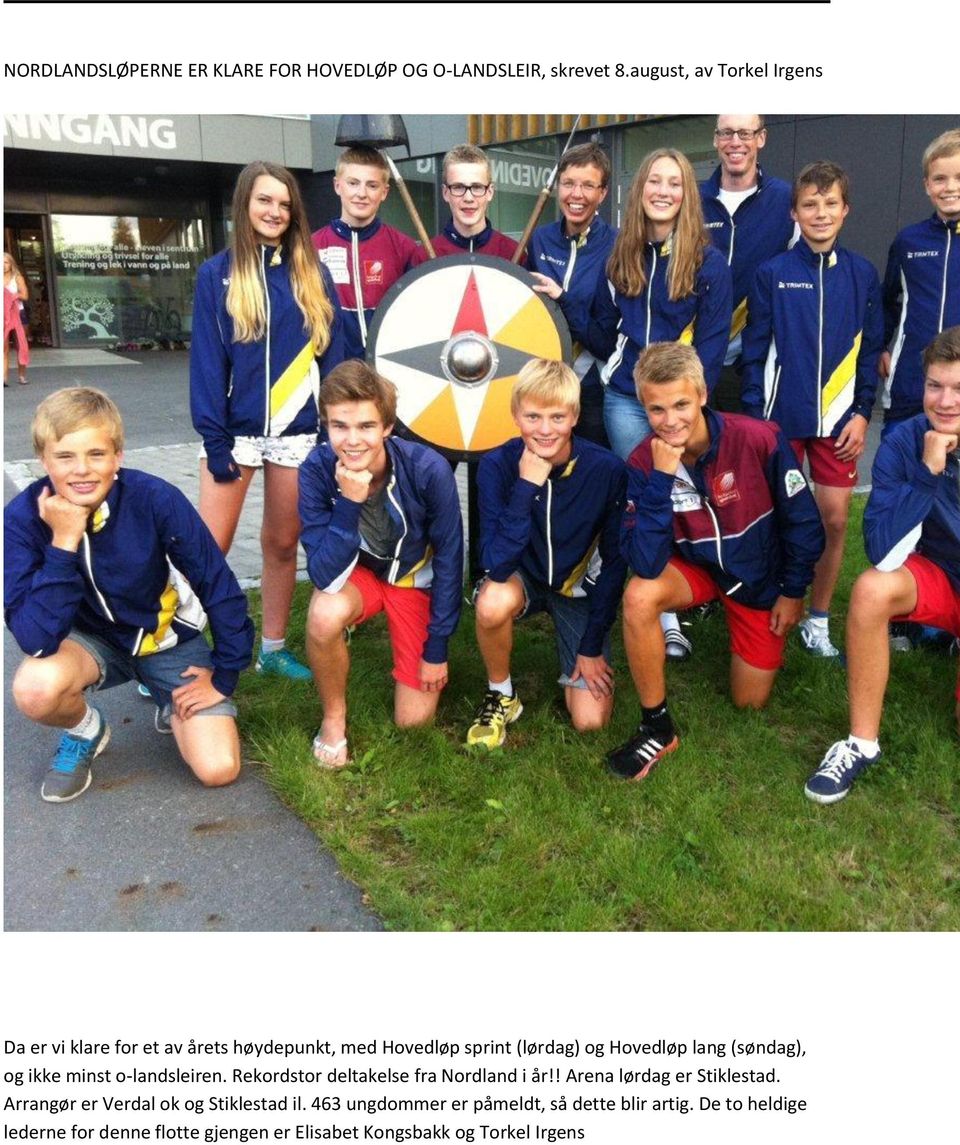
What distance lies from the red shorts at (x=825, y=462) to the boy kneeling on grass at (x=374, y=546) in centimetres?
147

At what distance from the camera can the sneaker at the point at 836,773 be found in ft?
9.03

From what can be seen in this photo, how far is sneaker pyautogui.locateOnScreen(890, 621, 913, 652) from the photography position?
3.72 metres

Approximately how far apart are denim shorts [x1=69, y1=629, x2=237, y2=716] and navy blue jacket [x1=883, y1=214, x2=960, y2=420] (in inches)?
110

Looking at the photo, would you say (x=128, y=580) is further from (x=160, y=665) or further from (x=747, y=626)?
(x=747, y=626)

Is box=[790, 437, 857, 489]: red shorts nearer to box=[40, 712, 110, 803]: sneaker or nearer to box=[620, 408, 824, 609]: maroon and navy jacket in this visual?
box=[620, 408, 824, 609]: maroon and navy jacket

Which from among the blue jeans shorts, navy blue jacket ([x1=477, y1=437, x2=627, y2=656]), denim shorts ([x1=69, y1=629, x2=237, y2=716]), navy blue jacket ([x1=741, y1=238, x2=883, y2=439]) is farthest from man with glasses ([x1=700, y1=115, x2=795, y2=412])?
denim shorts ([x1=69, y1=629, x2=237, y2=716])

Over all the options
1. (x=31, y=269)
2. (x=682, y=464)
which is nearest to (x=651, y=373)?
(x=682, y=464)

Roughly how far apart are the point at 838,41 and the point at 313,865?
2.74m

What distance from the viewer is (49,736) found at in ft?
10.9

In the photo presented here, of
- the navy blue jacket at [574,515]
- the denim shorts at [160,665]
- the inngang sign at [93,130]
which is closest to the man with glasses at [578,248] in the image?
the navy blue jacket at [574,515]

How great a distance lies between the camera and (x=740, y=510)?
3.07 m

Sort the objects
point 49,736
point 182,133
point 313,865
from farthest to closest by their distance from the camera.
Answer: point 182,133, point 49,736, point 313,865

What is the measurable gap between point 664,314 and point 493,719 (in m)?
1.56

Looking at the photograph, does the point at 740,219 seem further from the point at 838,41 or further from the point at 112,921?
the point at 112,921
